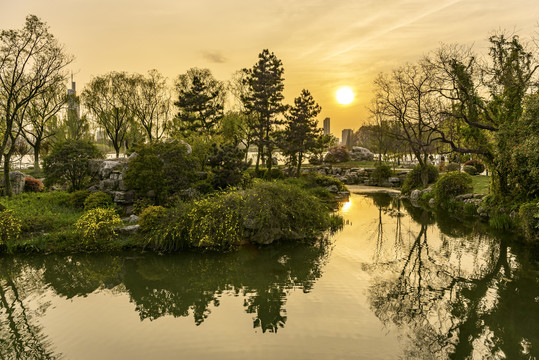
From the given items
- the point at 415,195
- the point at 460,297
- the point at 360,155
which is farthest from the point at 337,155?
the point at 460,297

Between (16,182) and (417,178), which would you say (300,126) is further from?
(16,182)

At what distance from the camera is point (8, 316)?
8.28 meters

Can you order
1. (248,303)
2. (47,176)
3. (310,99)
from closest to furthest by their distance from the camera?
(248,303) < (47,176) < (310,99)

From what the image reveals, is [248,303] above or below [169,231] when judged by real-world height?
below

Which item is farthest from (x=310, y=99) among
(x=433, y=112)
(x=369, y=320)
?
(x=369, y=320)

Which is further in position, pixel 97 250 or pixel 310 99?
pixel 310 99

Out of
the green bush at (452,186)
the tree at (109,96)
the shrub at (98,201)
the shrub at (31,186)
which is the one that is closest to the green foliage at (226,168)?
the shrub at (98,201)

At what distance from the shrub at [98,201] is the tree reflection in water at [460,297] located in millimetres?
14207

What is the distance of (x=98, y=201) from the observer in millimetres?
17047

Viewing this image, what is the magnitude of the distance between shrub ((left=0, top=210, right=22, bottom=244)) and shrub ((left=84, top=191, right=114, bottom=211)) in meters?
3.62

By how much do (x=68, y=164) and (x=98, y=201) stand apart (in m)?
4.74

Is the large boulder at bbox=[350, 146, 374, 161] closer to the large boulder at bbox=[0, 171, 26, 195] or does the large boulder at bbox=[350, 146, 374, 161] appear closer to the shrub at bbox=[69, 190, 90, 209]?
the shrub at bbox=[69, 190, 90, 209]

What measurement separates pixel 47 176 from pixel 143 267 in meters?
13.5

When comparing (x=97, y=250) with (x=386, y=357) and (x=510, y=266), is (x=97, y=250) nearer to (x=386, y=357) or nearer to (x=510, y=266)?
(x=386, y=357)
